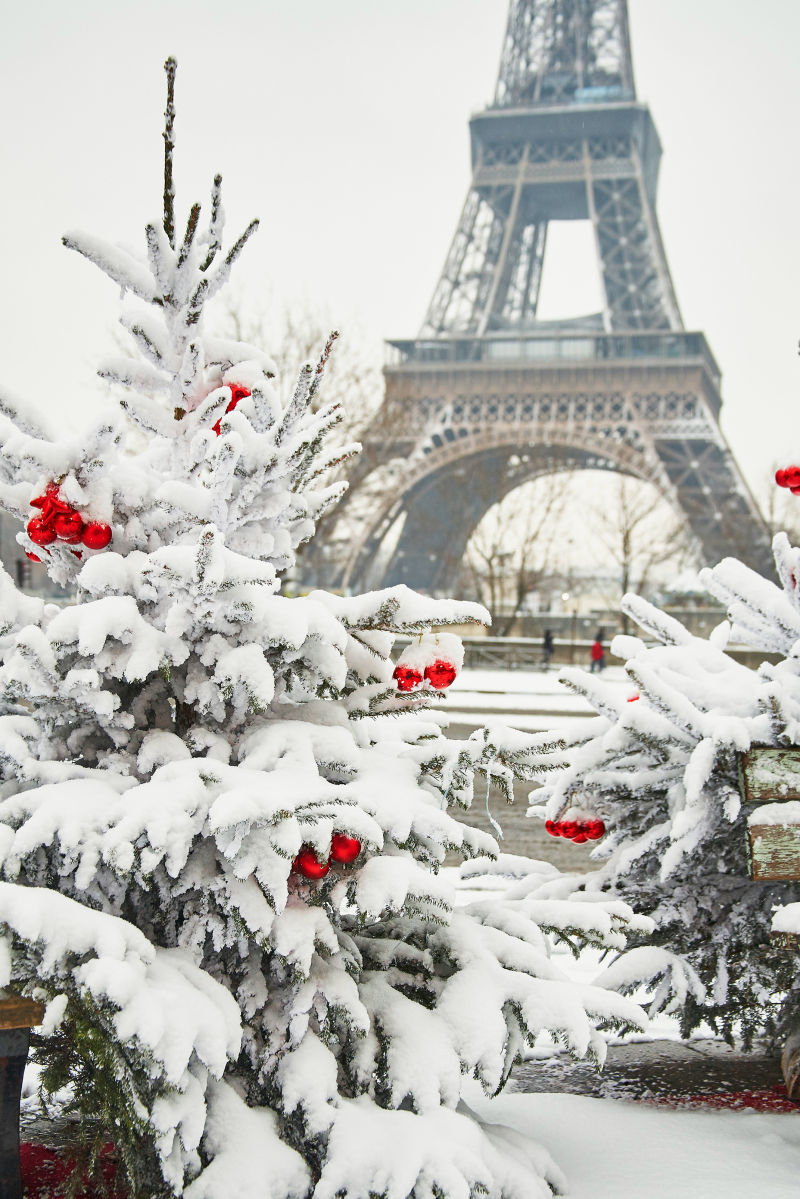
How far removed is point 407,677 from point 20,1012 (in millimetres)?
1021

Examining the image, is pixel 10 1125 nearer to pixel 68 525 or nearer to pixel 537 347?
pixel 68 525

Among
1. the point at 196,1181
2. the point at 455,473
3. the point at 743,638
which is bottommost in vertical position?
the point at 196,1181

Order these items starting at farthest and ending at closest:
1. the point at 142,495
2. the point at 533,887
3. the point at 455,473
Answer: the point at 455,473, the point at 533,887, the point at 142,495

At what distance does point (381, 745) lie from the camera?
8.04ft

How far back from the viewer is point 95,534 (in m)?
2.22

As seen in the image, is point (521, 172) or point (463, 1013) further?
point (521, 172)

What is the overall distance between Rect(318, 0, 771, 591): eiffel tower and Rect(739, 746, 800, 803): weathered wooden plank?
71.7 feet

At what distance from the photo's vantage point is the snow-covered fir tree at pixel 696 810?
2.74m

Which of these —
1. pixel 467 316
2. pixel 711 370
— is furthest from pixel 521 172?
pixel 711 370

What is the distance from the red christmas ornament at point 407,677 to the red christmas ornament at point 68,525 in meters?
0.75

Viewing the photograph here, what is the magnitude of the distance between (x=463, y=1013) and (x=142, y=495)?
1.28 metres

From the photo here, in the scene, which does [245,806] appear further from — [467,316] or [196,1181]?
[467,316]

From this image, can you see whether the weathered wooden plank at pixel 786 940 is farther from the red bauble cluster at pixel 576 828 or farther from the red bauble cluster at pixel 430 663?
the red bauble cluster at pixel 430 663

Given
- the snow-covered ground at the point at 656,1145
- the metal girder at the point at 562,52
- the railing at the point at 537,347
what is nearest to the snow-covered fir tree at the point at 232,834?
the snow-covered ground at the point at 656,1145
